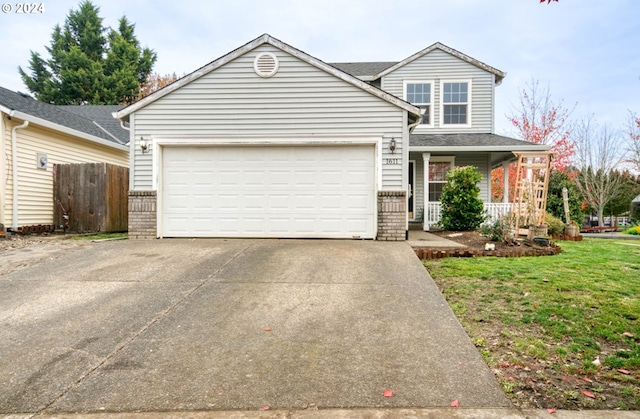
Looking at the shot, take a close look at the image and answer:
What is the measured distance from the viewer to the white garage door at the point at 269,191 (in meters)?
8.54

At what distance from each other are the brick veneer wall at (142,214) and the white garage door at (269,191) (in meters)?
0.24

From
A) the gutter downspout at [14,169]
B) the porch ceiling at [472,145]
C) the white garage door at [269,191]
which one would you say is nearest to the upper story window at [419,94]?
the porch ceiling at [472,145]

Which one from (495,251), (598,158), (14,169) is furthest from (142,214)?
(598,158)

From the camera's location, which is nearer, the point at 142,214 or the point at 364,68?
the point at 142,214

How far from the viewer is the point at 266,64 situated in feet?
28.7

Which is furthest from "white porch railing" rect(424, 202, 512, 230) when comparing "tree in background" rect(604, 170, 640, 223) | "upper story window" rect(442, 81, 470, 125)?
"tree in background" rect(604, 170, 640, 223)

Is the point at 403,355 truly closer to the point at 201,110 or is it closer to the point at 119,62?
the point at 201,110

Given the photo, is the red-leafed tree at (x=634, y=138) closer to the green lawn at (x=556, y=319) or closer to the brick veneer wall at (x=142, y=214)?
the green lawn at (x=556, y=319)

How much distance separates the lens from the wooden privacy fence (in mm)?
10820

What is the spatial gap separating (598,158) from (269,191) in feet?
71.1

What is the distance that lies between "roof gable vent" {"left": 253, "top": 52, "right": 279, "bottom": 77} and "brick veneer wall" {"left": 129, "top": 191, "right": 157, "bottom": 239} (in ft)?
12.0

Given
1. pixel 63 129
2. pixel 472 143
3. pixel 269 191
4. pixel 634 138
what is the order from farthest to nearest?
pixel 634 138, pixel 472 143, pixel 63 129, pixel 269 191

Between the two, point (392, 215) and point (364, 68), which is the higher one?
point (364, 68)

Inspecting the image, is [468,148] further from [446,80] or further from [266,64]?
[266,64]
